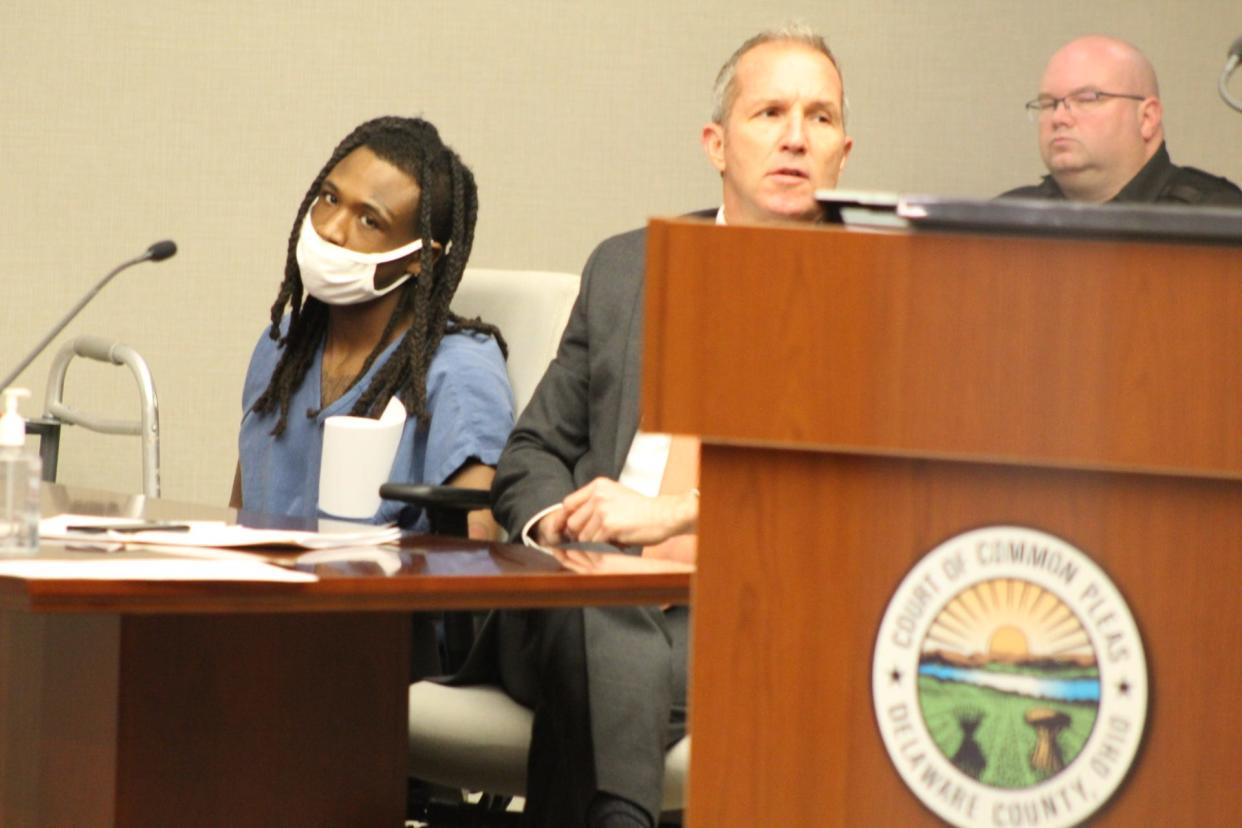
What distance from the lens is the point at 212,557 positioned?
4.39 ft

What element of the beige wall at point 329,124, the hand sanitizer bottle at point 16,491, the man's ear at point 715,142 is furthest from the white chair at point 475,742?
the beige wall at point 329,124

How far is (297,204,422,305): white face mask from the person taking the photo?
243 cm

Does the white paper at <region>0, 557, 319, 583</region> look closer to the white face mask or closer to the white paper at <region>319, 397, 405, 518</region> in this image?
the white paper at <region>319, 397, 405, 518</region>

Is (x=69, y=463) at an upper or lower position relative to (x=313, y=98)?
lower

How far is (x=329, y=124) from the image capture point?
3516 millimetres

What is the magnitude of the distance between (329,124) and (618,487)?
5.79ft

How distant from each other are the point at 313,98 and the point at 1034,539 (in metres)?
2.90

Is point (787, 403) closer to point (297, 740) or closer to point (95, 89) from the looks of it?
point (297, 740)

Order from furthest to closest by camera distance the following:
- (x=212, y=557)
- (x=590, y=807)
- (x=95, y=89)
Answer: (x=95, y=89), (x=590, y=807), (x=212, y=557)

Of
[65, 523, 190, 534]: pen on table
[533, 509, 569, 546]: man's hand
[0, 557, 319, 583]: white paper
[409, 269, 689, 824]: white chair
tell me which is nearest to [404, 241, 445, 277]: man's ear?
[533, 509, 569, 546]: man's hand

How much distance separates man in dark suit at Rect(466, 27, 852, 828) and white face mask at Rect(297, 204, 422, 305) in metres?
0.30

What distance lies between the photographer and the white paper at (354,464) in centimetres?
205

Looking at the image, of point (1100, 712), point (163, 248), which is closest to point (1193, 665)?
point (1100, 712)

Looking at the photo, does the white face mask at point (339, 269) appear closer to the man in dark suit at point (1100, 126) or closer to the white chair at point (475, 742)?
the white chair at point (475, 742)
